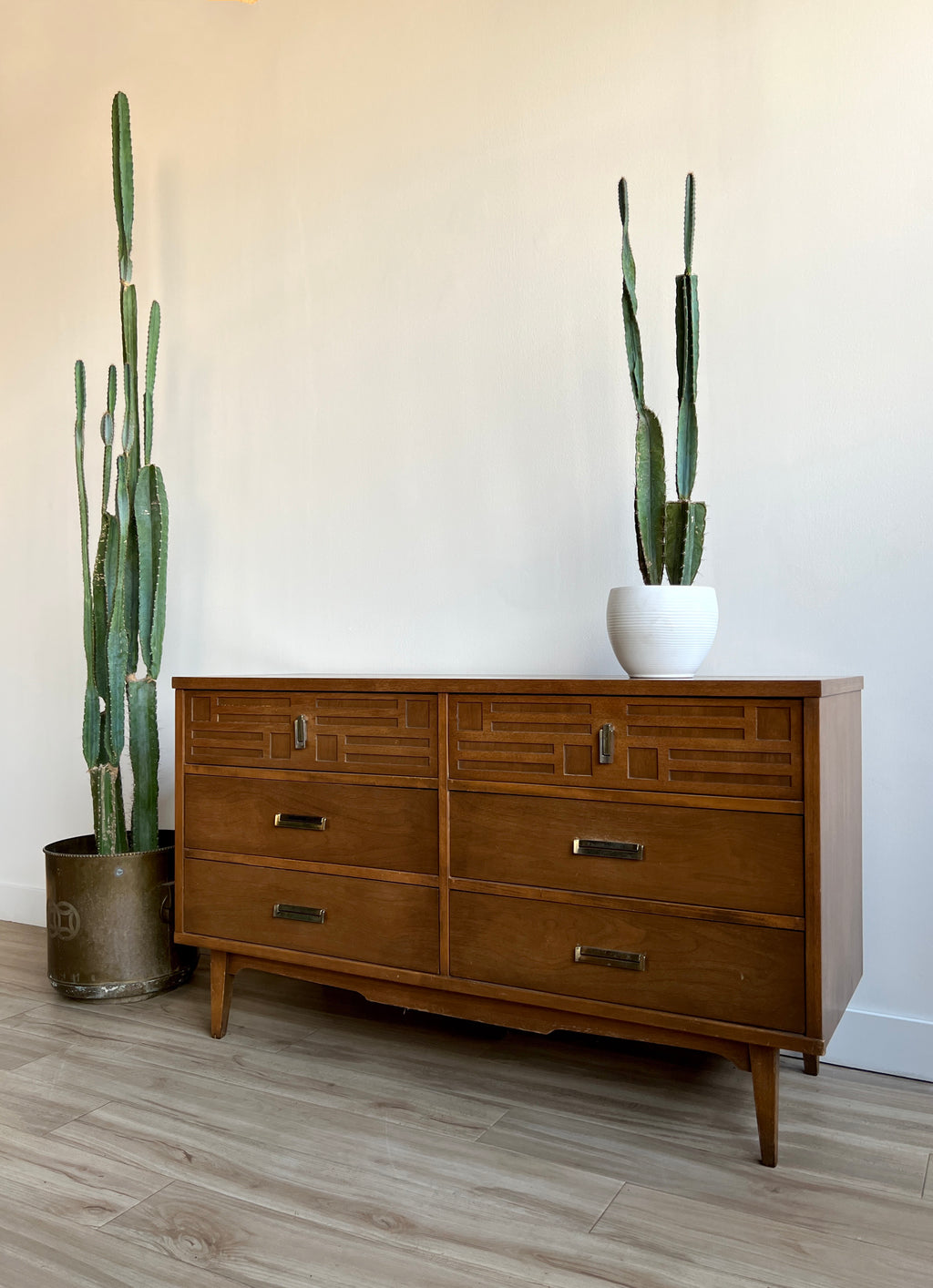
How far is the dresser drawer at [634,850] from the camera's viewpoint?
4.65 feet

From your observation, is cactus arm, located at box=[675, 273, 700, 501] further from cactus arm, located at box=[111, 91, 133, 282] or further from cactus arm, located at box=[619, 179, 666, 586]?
cactus arm, located at box=[111, 91, 133, 282]

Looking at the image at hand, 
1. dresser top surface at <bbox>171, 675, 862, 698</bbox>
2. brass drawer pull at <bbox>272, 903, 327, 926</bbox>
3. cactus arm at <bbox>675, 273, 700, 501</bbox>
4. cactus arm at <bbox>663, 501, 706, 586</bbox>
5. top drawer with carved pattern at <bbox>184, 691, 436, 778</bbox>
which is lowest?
brass drawer pull at <bbox>272, 903, 327, 926</bbox>

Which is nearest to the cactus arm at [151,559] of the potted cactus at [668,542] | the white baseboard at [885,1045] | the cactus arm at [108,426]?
the cactus arm at [108,426]

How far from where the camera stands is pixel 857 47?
A: 180cm

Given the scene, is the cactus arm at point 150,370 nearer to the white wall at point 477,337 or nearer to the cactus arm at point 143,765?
the white wall at point 477,337

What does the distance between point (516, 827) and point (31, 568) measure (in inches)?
78.2

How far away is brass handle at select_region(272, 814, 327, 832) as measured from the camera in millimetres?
1819

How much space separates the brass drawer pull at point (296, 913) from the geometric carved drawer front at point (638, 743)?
405mm

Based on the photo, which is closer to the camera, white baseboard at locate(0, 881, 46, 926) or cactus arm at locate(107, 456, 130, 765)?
cactus arm at locate(107, 456, 130, 765)

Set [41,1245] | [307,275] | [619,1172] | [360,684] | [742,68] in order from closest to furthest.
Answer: [41,1245] < [619,1172] < [360,684] < [742,68] < [307,275]

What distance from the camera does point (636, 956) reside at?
1.50 metres

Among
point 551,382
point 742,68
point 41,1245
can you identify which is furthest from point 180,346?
point 41,1245

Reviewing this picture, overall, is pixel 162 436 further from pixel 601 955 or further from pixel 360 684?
pixel 601 955

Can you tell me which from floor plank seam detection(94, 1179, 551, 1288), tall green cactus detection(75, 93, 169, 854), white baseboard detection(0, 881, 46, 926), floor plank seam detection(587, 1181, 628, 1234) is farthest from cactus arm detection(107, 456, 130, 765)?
floor plank seam detection(587, 1181, 628, 1234)
